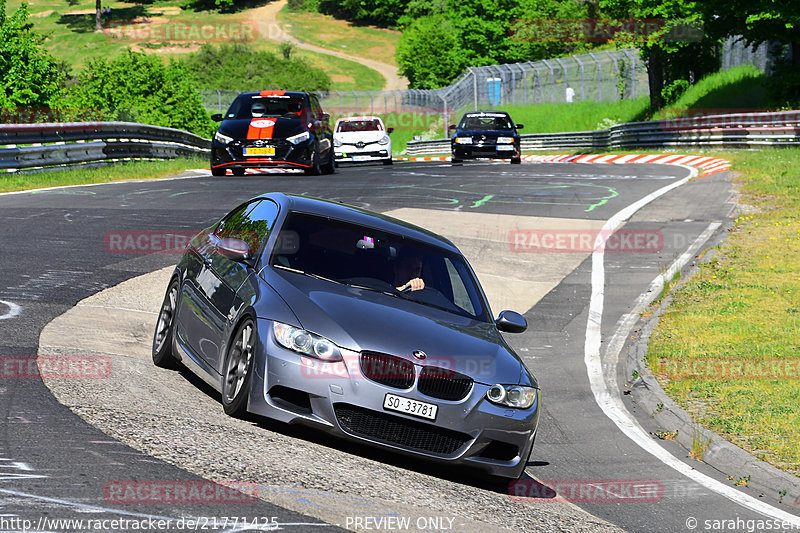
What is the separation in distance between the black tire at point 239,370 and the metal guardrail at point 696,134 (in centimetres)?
2745

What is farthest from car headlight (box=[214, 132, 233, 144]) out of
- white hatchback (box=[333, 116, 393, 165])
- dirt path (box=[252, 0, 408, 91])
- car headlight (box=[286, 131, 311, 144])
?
dirt path (box=[252, 0, 408, 91])

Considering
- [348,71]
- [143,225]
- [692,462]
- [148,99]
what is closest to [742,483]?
[692,462]

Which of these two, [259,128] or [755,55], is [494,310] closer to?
[259,128]

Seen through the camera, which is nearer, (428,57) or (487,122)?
(487,122)

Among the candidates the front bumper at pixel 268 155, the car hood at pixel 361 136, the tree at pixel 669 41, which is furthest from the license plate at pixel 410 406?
the tree at pixel 669 41

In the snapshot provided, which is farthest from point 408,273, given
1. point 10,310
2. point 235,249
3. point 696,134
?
point 696,134

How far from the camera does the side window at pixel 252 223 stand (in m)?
7.70

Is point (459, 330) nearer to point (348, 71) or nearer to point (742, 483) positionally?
point (742, 483)

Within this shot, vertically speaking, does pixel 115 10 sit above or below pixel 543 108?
above

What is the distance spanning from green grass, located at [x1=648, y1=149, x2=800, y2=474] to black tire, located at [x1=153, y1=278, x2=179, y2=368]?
4.32m

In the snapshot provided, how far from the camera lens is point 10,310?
915 centimetres

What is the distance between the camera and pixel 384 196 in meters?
21.1

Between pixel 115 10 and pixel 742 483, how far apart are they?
449 ft

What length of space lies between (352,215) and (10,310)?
10.8ft
